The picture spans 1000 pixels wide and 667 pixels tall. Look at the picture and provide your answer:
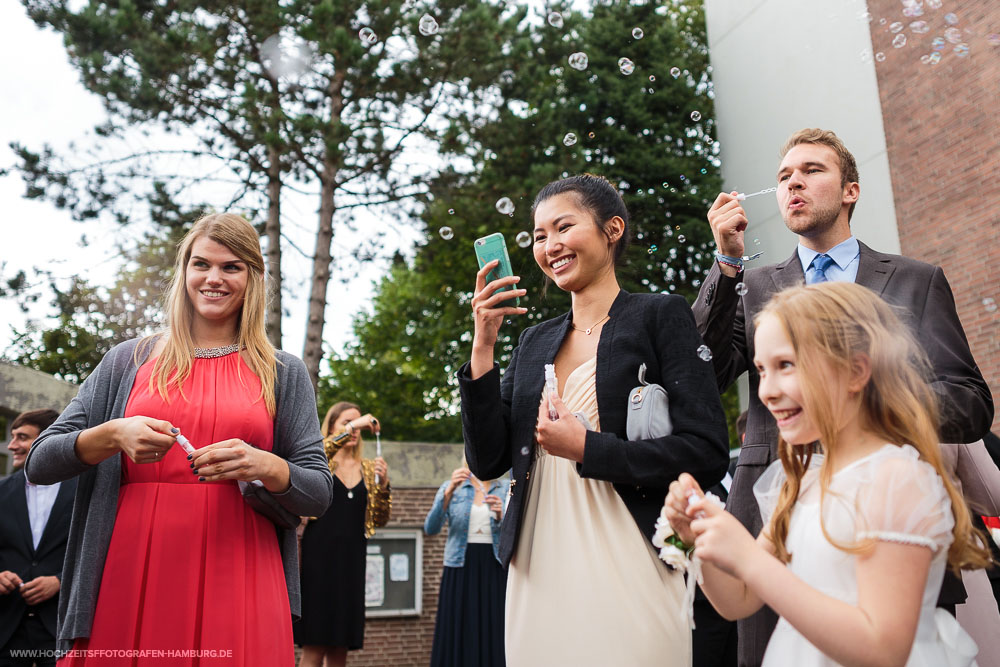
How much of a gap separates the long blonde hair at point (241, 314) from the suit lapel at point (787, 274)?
149 cm

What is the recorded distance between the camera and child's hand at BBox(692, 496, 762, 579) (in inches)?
58.1

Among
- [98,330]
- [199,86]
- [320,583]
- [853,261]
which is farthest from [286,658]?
[98,330]

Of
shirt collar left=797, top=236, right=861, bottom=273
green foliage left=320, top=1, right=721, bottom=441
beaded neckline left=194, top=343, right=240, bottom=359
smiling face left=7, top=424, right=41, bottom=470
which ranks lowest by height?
beaded neckline left=194, top=343, right=240, bottom=359

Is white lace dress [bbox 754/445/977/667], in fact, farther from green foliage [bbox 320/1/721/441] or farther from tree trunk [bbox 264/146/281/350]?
tree trunk [bbox 264/146/281/350]

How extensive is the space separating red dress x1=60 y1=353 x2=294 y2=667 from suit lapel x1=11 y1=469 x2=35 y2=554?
9.74 ft

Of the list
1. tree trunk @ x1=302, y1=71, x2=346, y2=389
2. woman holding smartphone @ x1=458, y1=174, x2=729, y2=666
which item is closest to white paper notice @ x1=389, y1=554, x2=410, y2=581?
tree trunk @ x1=302, y1=71, x2=346, y2=389

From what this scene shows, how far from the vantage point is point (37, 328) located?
14.2 m

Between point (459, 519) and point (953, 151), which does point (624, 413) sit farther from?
point (953, 151)

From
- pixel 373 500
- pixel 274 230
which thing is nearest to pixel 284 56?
pixel 274 230

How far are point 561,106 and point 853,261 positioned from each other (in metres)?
13.0

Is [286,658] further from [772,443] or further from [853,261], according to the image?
[853,261]

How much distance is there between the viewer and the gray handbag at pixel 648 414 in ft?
6.63

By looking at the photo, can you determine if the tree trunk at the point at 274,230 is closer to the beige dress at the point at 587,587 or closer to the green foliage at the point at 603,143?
the green foliage at the point at 603,143

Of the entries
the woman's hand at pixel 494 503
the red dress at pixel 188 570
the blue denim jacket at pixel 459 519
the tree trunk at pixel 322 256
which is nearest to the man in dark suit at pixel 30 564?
the red dress at pixel 188 570
